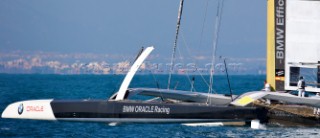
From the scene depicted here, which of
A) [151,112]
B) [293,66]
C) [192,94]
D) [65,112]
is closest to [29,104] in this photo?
[65,112]

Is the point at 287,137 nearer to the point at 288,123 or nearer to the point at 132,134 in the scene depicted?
the point at 288,123

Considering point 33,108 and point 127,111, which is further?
point 33,108

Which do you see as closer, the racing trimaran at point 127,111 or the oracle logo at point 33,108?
the racing trimaran at point 127,111

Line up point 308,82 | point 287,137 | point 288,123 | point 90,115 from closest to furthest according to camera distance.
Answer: point 90,115
point 287,137
point 288,123
point 308,82

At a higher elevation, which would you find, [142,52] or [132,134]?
[142,52]

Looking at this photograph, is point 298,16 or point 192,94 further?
point 298,16

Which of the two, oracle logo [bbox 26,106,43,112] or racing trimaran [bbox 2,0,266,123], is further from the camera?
oracle logo [bbox 26,106,43,112]

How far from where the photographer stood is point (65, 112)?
2447 centimetres

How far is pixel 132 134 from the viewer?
2816cm

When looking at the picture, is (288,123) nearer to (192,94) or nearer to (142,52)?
(192,94)

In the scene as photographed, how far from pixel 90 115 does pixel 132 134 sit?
4.04 m

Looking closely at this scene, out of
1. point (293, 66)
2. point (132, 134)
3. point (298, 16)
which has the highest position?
point (298, 16)

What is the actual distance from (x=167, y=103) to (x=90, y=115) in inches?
91.8

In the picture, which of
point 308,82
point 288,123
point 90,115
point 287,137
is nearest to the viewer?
point 90,115
